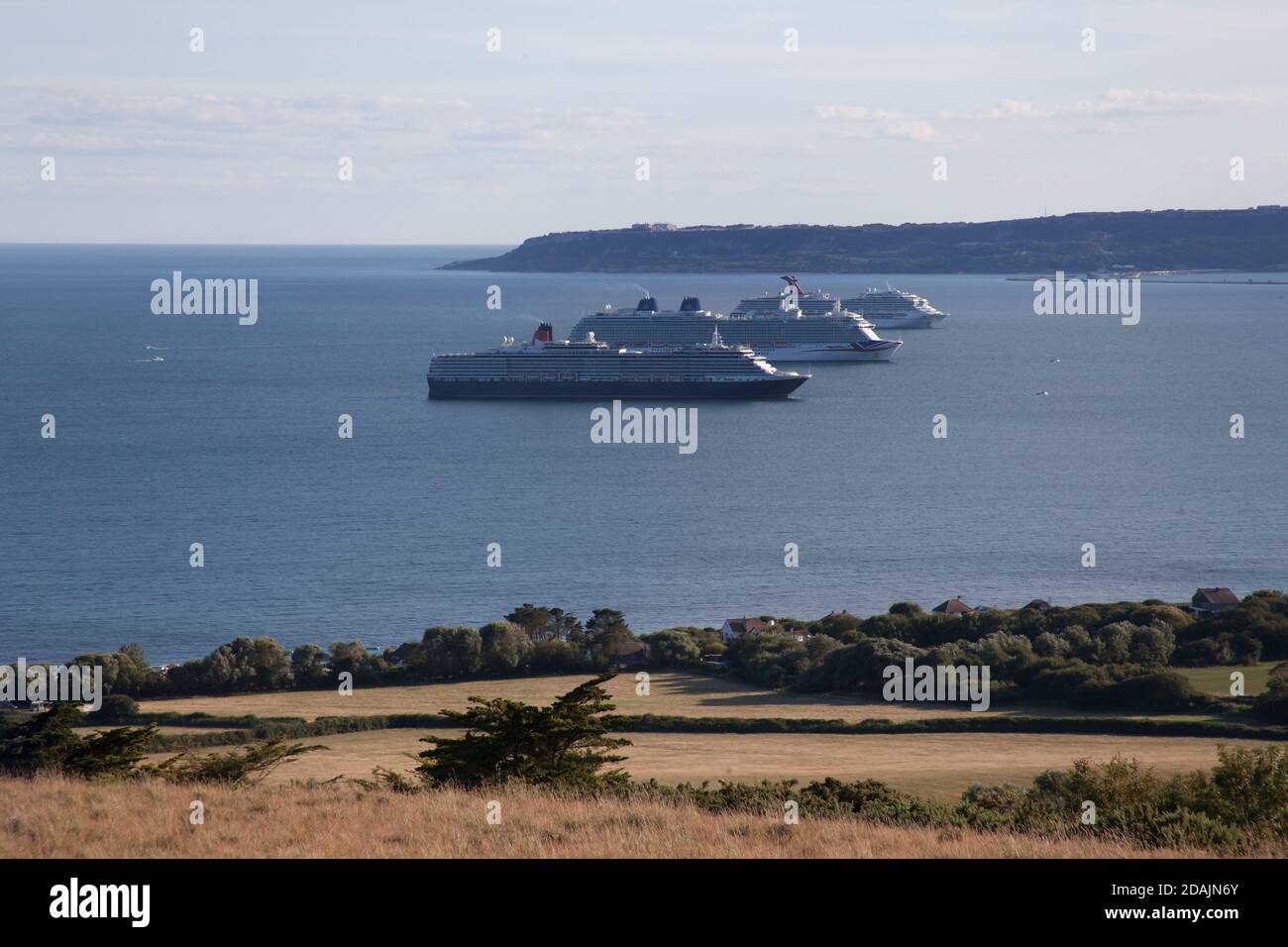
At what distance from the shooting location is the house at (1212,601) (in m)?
23.4

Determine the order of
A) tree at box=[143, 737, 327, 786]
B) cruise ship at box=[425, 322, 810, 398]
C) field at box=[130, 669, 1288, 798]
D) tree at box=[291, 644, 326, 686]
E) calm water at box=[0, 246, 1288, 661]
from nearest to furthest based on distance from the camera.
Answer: tree at box=[143, 737, 327, 786] → field at box=[130, 669, 1288, 798] → tree at box=[291, 644, 326, 686] → calm water at box=[0, 246, 1288, 661] → cruise ship at box=[425, 322, 810, 398]

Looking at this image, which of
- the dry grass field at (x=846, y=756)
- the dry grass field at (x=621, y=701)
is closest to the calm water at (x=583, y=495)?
the dry grass field at (x=621, y=701)

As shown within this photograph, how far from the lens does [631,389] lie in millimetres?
62844

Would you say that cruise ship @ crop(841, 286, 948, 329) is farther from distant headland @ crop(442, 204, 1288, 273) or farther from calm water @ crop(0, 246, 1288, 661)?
distant headland @ crop(442, 204, 1288, 273)

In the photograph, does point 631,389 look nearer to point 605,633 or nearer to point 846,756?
point 605,633

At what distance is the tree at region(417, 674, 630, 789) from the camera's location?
9.16 metres

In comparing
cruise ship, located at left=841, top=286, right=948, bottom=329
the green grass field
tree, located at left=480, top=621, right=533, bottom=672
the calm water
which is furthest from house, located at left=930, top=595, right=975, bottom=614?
cruise ship, located at left=841, top=286, right=948, bottom=329

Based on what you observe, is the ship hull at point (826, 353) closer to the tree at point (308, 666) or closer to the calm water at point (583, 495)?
the calm water at point (583, 495)

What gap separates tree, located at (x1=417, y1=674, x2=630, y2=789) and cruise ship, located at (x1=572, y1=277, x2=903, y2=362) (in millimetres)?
65862

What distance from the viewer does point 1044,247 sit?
168 meters

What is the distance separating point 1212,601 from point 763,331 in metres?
56.5

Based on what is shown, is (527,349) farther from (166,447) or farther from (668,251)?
(668,251)

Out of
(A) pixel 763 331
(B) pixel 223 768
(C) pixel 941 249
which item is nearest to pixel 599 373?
(A) pixel 763 331
